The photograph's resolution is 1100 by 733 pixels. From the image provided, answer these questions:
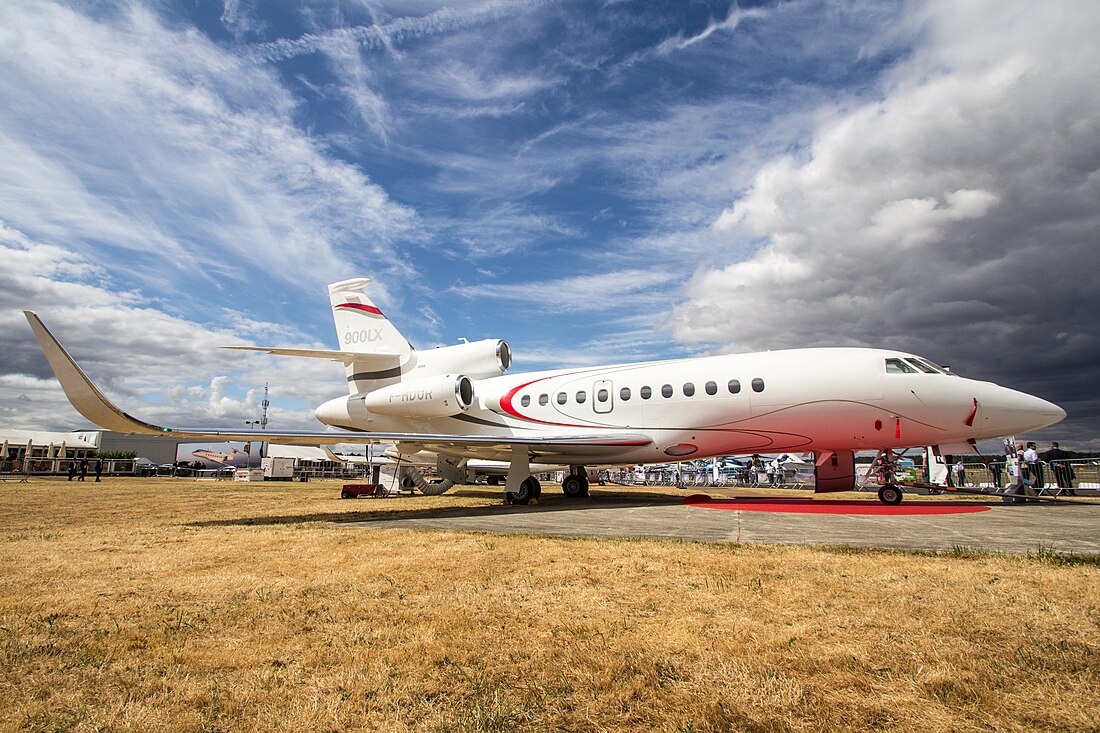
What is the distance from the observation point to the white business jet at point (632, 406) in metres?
12.8

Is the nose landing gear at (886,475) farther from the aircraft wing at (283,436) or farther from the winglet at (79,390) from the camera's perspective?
the winglet at (79,390)

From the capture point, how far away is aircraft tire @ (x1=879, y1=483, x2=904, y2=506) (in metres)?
13.2

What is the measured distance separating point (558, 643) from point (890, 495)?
41.7ft

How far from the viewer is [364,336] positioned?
62.6ft

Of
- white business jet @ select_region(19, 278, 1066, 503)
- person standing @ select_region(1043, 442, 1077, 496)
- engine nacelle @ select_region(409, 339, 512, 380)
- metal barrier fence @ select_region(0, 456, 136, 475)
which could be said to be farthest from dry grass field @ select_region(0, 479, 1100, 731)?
metal barrier fence @ select_region(0, 456, 136, 475)

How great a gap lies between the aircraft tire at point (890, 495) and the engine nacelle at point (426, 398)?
10.8m

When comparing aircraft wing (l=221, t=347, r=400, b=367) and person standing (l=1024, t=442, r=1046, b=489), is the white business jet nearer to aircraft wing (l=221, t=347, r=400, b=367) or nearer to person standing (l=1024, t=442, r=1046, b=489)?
aircraft wing (l=221, t=347, r=400, b=367)

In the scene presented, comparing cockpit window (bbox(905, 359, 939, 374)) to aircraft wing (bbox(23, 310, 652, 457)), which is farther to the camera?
cockpit window (bbox(905, 359, 939, 374))

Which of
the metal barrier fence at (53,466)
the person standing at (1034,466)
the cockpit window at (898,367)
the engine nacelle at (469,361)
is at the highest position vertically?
the engine nacelle at (469,361)

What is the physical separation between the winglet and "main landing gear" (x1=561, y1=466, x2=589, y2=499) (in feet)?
37.8

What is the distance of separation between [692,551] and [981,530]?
4.44 meters

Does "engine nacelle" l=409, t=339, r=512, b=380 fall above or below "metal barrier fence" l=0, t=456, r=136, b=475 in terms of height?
above

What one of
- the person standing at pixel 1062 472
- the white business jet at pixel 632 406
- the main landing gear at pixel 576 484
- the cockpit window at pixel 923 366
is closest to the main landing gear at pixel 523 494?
the white business jet at pixel 632 406

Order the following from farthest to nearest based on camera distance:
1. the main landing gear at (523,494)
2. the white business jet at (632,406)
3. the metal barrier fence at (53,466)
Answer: the metal barrier fence at (53,466) < the main landing gear at (523,494) < the white business jet at (632,406)
